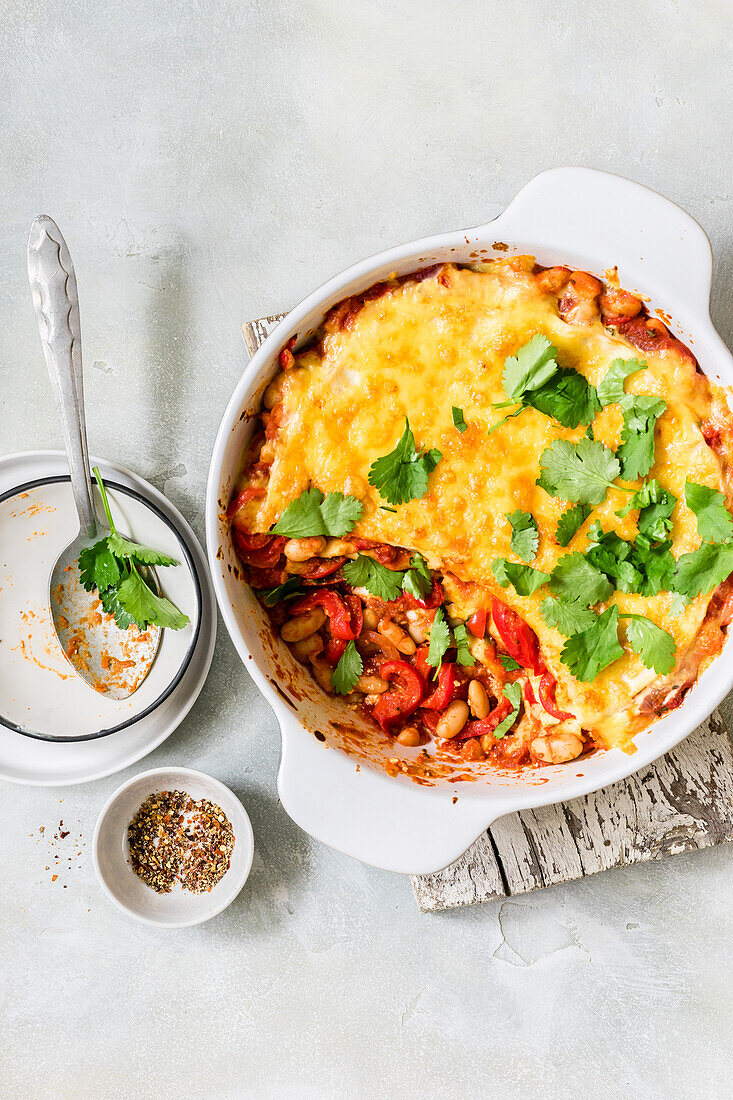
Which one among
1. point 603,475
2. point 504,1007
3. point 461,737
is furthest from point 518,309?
point 504,1007

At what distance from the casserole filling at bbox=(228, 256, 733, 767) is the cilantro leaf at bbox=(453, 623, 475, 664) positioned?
7.1 inches

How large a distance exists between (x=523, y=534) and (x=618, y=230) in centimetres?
74

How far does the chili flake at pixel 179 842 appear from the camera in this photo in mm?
2617

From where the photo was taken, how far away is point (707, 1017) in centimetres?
263

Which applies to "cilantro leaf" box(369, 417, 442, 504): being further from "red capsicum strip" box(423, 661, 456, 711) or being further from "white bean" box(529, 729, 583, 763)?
"white bean" box(529, 729, 583, 763)

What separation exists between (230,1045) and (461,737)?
1289 millimetres

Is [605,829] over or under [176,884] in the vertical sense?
over

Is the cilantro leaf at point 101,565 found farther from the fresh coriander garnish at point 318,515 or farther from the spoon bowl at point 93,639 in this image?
the fresh coriander garnish at point 318,515

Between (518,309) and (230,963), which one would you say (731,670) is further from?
(230,963)

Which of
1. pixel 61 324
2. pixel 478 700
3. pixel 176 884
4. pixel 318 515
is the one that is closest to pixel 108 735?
pixel 176 884

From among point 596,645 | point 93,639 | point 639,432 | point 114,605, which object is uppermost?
point 639,432

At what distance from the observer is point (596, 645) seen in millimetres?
2090

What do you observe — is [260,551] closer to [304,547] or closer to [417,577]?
[304,547]

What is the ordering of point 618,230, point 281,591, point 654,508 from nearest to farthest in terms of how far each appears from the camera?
point 618,230
point 654,508
point 281,591
